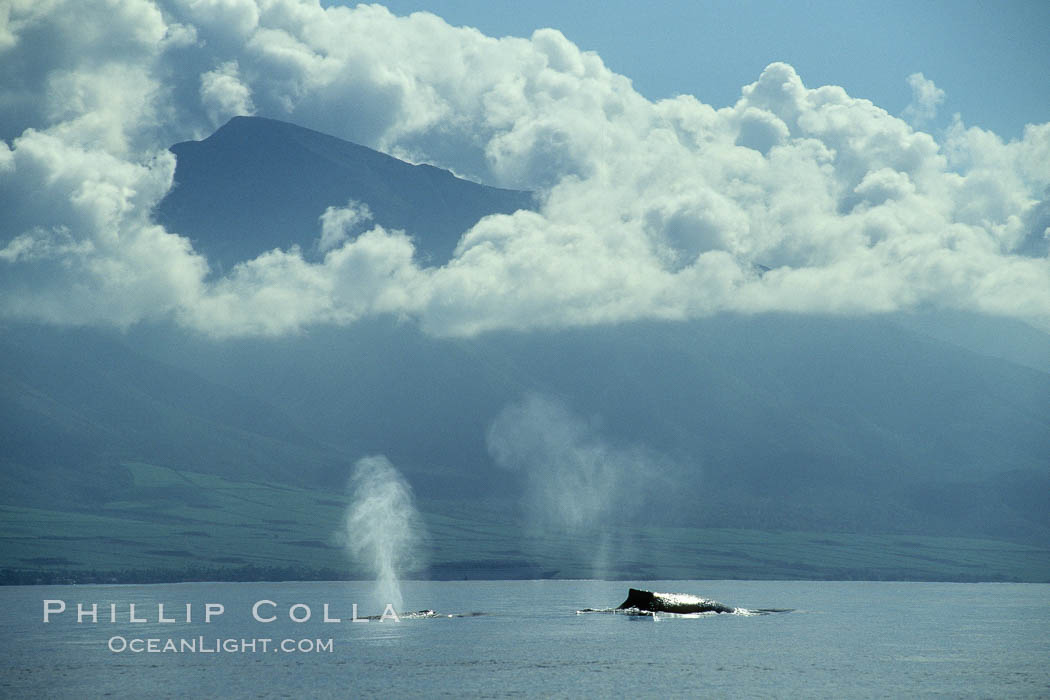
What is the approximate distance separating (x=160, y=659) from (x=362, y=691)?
46.0 metres

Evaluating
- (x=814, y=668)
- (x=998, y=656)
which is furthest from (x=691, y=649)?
(x=998, y=656)

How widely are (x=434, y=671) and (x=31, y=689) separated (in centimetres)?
5046

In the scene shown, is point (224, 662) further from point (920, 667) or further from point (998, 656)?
point (998, 656)

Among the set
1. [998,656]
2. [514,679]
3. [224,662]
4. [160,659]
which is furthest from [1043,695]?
[160,659]

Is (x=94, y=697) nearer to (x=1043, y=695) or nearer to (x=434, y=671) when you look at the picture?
(x=434, y=671)

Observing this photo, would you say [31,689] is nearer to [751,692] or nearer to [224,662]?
[224,662]

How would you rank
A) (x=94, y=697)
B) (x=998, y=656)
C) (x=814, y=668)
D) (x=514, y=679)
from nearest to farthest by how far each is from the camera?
1. (x=94, y=697)
2. (x=514, y=679)
3. (x=814, y=668)
4. (x=998, y=656)

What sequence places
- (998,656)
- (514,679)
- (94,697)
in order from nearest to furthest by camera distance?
(94,697)
(514,679)
(998,656)

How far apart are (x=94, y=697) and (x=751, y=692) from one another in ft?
252

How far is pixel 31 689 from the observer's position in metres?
144

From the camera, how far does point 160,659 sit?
17338 centimetres

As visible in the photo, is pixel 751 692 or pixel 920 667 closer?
pixel 751 692

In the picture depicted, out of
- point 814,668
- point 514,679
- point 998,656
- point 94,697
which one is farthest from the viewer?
point 998,656

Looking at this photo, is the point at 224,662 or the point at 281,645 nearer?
the point at 224,662
